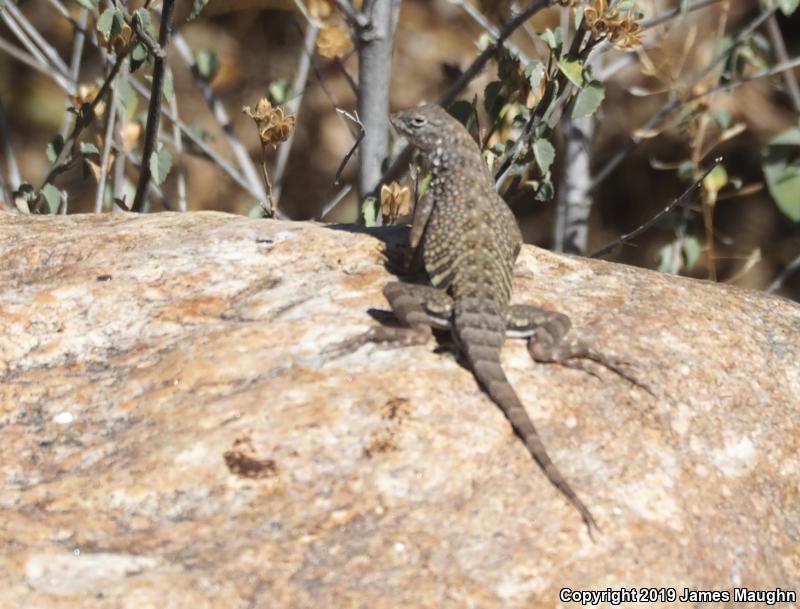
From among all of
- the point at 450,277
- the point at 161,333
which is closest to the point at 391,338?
the point at 450,277

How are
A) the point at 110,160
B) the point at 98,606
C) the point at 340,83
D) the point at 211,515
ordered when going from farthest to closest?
the point at 340,83, the point at 110,160, the point at 211,515, the point at 98,606

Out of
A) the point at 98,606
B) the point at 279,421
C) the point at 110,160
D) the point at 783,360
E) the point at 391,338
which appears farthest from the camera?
the point at 110,160

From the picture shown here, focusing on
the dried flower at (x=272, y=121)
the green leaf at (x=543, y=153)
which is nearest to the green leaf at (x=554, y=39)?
the green leaf at (x=543, y=153)

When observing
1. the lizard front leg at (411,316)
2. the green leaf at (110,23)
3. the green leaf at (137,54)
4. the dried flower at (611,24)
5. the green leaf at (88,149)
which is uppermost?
the dried flower at (611,24)

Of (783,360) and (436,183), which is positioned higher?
(436,183)

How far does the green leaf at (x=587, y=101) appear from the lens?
199 inches

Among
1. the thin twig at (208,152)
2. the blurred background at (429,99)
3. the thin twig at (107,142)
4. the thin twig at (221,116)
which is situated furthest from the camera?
the blurred background at (429,99)

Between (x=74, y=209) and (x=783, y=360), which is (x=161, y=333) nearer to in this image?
(x=783, y=360)

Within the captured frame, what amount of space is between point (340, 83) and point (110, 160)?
2776 mm

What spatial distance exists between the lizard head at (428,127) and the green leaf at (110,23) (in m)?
1.25

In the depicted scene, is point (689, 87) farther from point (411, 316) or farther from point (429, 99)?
point (411, 316)

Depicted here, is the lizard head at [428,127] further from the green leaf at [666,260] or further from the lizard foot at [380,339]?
the green leaf at [666,260]

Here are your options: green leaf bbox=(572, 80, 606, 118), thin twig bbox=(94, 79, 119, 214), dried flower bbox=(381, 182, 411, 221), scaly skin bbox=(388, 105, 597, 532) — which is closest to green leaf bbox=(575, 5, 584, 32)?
green leaf bbox=(572, 80, 606, 118)

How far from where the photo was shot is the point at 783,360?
449cm
